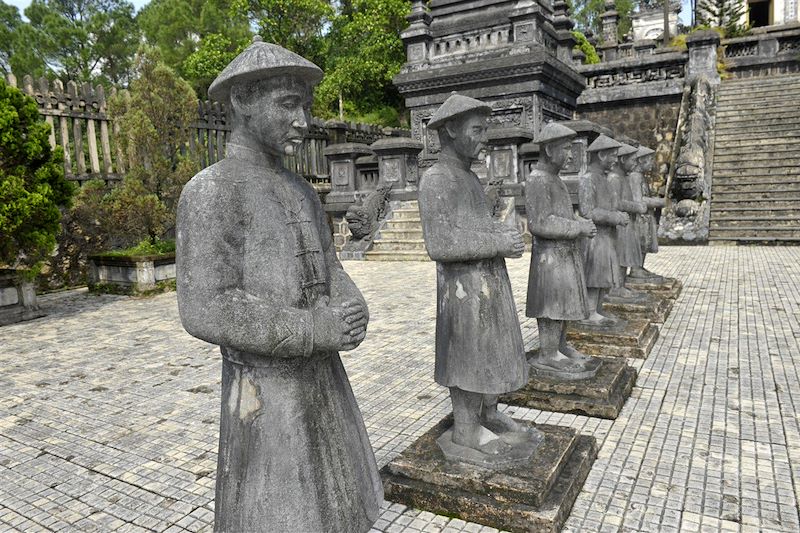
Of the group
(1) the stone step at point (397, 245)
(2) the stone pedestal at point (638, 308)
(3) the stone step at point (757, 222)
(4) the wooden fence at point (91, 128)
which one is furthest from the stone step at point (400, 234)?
(3) the stone step at point (757, 222)

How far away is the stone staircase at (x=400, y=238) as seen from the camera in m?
13.2

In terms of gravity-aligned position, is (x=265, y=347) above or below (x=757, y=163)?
below

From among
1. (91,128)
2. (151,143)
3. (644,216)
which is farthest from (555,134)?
(91,128)

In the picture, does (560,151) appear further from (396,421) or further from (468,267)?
(396,421)

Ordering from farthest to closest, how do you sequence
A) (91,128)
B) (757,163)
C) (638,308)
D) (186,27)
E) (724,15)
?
(186,27) < (724,15) < (757,163) < (91,128) < (638,308)

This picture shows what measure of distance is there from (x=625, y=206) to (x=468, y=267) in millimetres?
4358

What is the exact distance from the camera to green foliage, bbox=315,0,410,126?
24.4 m

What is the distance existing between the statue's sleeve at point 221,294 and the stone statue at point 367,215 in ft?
39.2

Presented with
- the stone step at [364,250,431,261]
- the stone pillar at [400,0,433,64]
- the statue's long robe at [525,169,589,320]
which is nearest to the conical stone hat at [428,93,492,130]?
the statue's long robe at [525,169,589,320]

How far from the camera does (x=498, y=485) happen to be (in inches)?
122

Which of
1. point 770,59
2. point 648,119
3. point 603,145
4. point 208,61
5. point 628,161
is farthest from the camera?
point 208,61

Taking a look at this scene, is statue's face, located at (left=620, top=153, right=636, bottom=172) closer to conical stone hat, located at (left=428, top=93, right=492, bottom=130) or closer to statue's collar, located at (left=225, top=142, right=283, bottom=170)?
conical stone hat, located at (left=428, top=93, right=492, bottom=130)

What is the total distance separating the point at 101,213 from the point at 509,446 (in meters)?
10.0

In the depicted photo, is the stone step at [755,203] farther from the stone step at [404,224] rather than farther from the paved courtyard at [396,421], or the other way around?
the stone step at [404,224]
